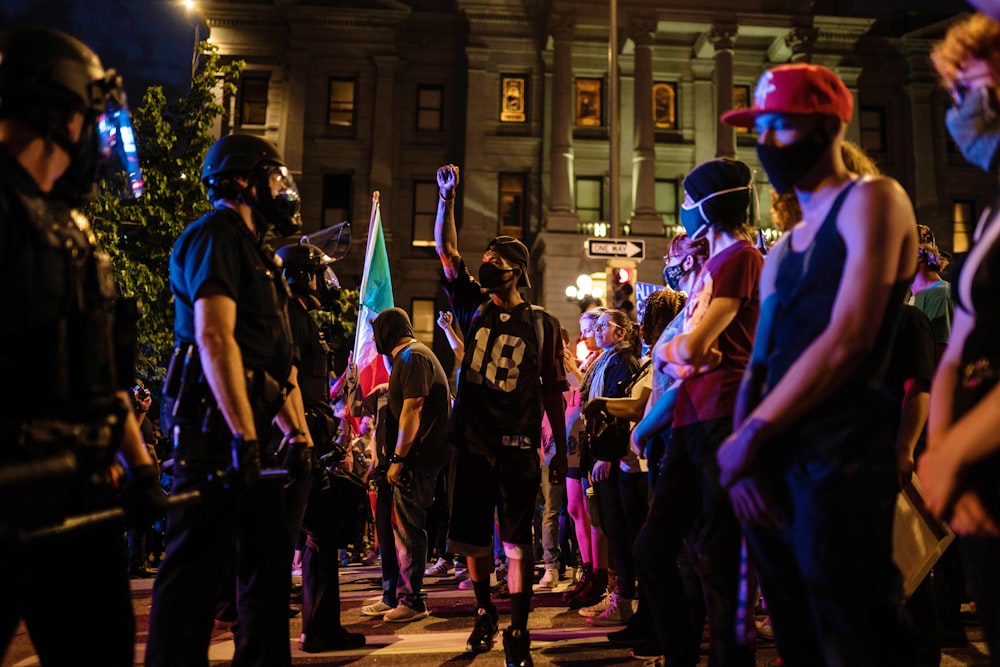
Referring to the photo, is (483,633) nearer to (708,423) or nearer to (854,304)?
(708,423)

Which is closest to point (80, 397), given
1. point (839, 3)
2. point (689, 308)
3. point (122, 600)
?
point (122, 600)

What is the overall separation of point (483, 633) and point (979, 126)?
159 inches

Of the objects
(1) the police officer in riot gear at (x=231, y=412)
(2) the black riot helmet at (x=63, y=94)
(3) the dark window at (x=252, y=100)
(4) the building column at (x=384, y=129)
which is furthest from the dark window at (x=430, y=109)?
(2) the black riot helmet at (x=63, y=94)

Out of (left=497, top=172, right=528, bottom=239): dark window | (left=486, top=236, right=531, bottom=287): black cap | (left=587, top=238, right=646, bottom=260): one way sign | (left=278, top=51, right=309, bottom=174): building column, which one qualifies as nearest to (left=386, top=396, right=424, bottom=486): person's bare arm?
(left=486, top=236, right=531, bottom=287): black cap

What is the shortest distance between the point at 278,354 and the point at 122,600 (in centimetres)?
128

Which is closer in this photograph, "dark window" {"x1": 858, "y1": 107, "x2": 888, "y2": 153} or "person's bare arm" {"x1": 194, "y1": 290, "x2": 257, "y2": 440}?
"person's bare arm" {"x1": 194, "y1": 290, "x2": 257, "y2": 440}

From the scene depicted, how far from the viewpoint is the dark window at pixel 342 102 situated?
120 feet

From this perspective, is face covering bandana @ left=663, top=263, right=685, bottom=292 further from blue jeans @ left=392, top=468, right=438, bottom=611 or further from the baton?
the baton

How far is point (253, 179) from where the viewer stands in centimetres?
374

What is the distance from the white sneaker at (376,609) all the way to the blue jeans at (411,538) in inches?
5.6

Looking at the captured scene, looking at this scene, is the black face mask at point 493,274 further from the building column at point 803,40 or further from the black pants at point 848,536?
the building column at point 803,40

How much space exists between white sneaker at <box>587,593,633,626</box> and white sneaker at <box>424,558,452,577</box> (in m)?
3.97

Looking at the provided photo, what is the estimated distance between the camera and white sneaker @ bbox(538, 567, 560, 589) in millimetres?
8422

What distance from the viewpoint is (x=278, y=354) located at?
3.52 metres
